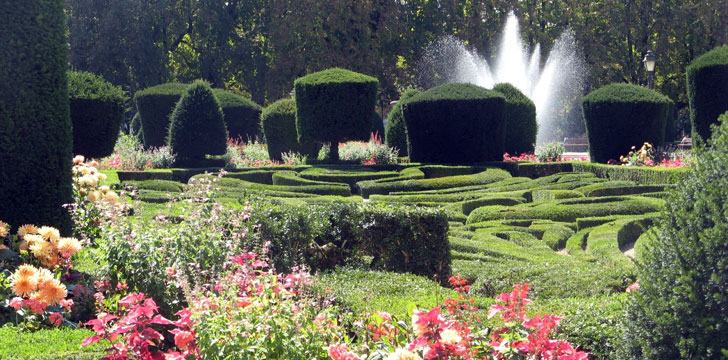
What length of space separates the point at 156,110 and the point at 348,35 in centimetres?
1194

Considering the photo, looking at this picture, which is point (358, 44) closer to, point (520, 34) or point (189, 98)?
point (520, 34)

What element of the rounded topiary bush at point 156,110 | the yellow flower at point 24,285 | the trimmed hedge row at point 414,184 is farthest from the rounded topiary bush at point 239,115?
the yellow flower at point 24,285

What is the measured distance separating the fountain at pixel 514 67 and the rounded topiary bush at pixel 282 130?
11473mm

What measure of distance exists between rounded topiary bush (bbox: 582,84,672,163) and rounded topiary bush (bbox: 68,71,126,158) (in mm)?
10150

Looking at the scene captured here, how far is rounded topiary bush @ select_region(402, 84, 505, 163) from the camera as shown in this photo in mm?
16375

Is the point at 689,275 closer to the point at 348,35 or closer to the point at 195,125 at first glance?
the point at 195,125

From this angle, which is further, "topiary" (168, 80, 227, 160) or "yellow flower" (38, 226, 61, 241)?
"topiary" (168, 80, 227, 160)

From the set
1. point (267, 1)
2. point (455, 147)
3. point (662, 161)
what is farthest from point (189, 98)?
point (267, 1)

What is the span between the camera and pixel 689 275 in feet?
8.47

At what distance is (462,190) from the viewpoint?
1276cm

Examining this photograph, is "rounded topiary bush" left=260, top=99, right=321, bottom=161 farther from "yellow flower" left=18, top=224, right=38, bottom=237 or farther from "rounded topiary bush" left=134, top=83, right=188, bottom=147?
"yellow flower" left=18, top=224, right=38, bottom=237

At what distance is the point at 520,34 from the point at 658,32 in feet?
18.7

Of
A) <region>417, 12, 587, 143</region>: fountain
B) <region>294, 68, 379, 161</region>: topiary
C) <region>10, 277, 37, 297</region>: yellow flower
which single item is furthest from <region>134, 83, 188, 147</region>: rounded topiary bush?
<region>10, 277, 37, 297</region>: yellow flower

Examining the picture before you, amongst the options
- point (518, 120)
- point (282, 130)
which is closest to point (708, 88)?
point (518, 120)
